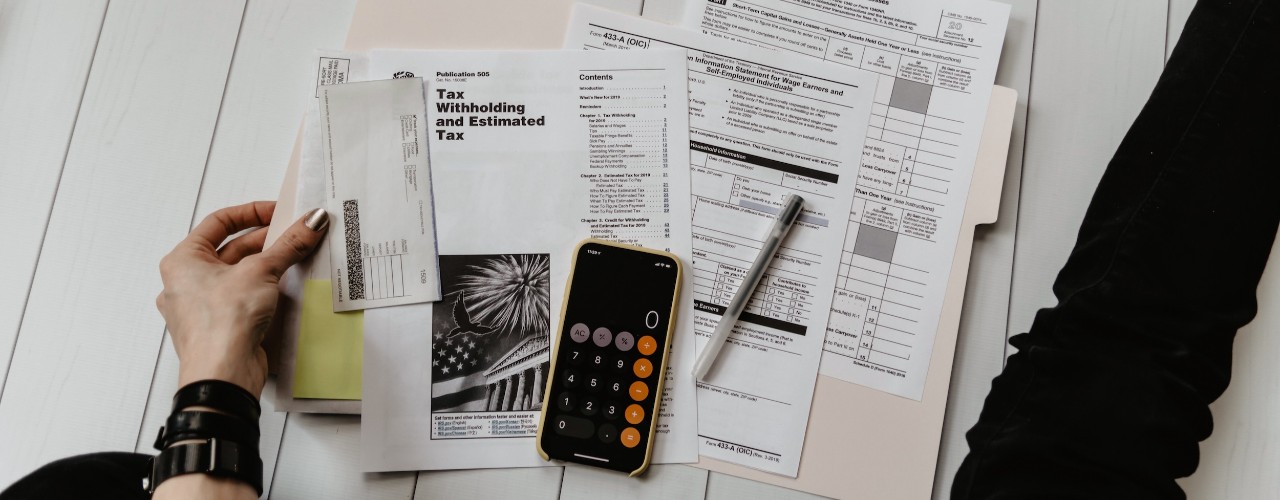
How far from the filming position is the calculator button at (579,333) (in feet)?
1.88

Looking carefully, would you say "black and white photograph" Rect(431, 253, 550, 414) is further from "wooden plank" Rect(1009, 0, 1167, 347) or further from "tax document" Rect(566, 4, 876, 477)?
"wooden plank" Rect(1009, 0, 1167, 347)

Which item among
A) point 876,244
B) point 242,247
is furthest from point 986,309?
point 242,247

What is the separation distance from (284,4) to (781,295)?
1.59 feet

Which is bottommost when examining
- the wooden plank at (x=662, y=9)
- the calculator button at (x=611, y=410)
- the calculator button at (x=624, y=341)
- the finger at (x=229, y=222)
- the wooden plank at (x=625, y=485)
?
the wooden plank at (x=625, y=485)

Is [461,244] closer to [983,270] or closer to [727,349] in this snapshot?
[727,349]

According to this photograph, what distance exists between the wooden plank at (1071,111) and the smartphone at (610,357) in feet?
0.96

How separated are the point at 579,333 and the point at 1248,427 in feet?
1.80

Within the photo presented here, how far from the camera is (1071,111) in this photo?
2.06 ft

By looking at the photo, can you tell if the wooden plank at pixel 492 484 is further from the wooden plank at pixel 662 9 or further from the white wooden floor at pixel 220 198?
the wooden plank at pixel 662 9

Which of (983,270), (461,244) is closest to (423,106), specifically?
(461,244)

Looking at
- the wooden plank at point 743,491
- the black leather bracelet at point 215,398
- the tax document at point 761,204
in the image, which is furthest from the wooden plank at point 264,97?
the wooden plank at point 743,491

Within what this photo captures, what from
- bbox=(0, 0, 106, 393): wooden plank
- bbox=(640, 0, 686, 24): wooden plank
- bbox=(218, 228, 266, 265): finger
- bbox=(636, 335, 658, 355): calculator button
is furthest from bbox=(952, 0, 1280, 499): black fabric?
bbox=(0, 0, 106, 393): wooden plank

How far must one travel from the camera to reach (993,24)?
2.04 ft

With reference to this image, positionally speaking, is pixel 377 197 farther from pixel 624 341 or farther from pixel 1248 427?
pixel 1248 427
